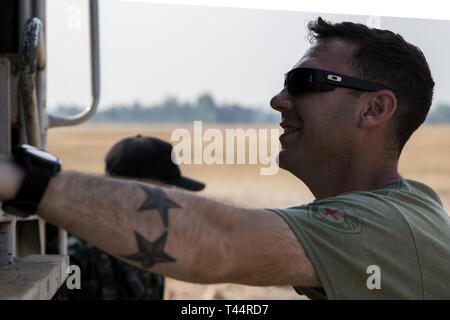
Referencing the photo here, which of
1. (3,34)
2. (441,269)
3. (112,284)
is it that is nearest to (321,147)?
(441,269)

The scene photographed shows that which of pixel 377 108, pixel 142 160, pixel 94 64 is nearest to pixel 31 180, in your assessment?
pixel 377 108

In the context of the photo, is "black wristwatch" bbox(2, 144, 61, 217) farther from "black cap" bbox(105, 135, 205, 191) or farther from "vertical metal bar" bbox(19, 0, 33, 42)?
"black cap" bbox(105, 135, 205, 191)

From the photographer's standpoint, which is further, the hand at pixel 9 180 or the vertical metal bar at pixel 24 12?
the vertical metal bar at pixel 24 12

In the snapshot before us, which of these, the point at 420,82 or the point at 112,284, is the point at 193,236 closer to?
the point at 420,82

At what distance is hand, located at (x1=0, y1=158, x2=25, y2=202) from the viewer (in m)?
1.45

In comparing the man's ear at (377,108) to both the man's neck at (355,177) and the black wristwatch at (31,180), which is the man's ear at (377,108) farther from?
the black wristwatch at (31,180)

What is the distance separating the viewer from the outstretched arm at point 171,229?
1529 millimetres

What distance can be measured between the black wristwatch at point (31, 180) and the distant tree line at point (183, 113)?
3064 cm

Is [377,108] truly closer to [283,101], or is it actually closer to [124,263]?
[283,101]

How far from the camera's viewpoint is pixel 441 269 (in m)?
1.92

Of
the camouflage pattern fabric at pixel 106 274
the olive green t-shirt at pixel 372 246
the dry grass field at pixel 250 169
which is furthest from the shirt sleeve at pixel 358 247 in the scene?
the dry grass field at pixel 250 169

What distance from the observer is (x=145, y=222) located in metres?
1.59
